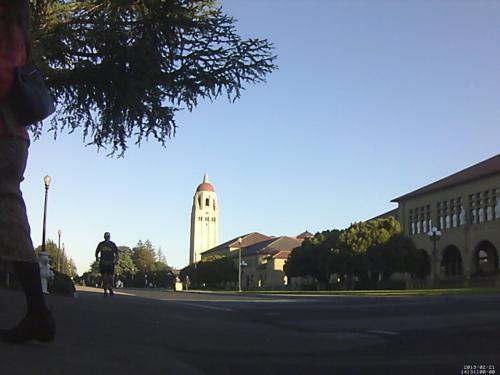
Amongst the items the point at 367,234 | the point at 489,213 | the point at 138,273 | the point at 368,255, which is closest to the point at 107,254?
the point at 368,255

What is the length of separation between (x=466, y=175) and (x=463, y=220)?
20.4 feet

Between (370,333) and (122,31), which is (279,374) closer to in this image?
(370,333)

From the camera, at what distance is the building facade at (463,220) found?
249ft

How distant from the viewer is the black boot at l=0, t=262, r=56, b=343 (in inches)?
153

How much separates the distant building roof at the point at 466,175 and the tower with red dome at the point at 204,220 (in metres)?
88.8

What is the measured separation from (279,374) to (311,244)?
7871 centimetres

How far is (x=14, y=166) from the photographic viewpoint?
12.4 ft

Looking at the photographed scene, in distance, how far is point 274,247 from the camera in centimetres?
14088

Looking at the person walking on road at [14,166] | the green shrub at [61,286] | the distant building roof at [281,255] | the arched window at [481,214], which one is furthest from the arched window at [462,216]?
the person walking on road at [14,166]

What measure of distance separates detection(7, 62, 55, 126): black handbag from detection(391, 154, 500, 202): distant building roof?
76346 millimetres

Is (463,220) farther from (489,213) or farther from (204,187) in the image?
(204,187)

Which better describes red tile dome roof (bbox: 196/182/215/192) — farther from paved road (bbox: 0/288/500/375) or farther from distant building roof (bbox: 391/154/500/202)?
paved road (bbox: 0/288/500/375)

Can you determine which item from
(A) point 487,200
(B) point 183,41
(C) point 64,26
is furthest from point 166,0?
(A) point 487,200

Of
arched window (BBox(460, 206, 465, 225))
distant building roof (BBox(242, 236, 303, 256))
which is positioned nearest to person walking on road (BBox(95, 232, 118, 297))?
arched window (BBox(460, 206, 465, 225))
